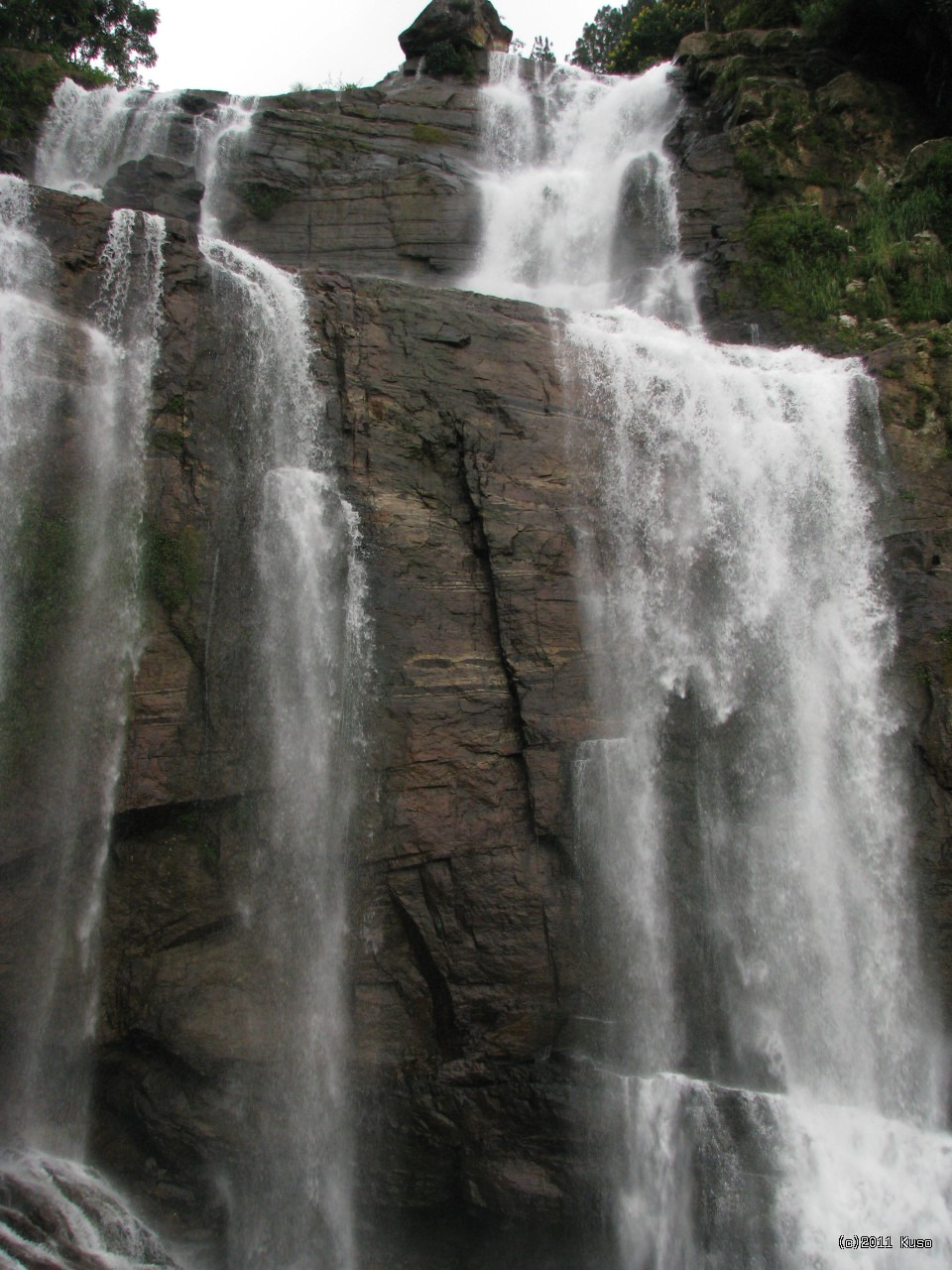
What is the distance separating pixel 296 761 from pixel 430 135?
16999mm

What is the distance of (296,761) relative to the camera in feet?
37.6

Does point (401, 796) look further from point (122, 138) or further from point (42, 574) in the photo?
point (122, 138)

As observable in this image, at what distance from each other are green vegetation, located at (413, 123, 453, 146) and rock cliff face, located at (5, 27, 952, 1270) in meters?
10.1

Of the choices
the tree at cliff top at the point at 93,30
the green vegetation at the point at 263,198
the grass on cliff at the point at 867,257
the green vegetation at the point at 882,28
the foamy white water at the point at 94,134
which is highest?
the tree at cliff top at the point at 93,30

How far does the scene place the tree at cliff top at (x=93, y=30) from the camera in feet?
75.5

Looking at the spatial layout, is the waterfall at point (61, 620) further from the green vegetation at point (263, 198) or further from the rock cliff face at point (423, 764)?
the green vegetation at point (263, 198)

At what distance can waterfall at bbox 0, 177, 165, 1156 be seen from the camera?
10016 mm

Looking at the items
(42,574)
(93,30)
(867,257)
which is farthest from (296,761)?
(93,30)

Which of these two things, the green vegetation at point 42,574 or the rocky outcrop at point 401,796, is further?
the green vegetation at point 42,574

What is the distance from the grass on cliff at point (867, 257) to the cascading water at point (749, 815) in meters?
3.40

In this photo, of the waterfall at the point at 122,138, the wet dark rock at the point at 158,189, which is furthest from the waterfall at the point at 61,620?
the waterfall at the point at 122,138

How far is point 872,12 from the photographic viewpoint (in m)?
21.7

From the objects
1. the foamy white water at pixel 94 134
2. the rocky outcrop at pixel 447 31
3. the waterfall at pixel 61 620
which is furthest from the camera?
the rocky outcrop at pixel 447 31

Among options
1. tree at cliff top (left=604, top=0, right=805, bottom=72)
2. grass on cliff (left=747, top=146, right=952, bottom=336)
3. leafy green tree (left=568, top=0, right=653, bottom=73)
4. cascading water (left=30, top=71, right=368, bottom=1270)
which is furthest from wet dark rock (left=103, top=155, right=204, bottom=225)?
leafy green tree (left=568, top=0, right=653, bottom=73)
